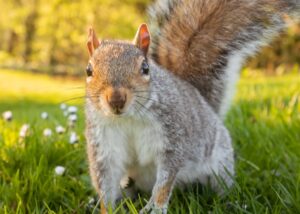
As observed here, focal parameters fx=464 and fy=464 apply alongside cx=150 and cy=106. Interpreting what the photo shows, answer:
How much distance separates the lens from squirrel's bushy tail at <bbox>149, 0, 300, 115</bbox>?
5.97 ft

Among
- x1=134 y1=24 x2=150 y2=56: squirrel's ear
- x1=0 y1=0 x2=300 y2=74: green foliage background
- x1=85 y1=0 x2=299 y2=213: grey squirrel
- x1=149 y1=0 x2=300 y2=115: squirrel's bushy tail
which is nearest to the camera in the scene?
x1=85 y1=0 x2=299 y2=213: grey squirrel

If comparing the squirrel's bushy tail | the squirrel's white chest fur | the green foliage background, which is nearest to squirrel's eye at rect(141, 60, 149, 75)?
the squirrel's white chest fur

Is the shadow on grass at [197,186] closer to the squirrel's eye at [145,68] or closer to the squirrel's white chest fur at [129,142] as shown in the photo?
the squirrel's white chest fur at [129,142]

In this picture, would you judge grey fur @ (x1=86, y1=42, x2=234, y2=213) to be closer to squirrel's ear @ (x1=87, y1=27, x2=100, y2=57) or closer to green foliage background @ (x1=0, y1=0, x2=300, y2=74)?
squirrel's ear @ (x1=87, y1=27, x2=100, y2=57)

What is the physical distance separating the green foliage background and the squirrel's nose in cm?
776

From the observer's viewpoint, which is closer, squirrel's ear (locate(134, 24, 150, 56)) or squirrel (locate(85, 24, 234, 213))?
squirrel (locate(85, 24, 234, 213))

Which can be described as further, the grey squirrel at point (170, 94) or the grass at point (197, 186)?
the grass at point (197, 186)

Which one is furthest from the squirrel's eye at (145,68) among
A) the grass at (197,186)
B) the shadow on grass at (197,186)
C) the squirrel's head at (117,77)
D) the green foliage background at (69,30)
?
the green foliage background at (69,30)

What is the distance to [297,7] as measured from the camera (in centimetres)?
178

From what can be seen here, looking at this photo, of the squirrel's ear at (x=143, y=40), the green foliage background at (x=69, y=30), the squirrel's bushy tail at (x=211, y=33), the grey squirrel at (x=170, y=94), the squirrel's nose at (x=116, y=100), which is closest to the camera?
the squirrel's nose at (x=116, y=100)

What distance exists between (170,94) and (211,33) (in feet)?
1.57

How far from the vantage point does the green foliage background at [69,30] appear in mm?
9836

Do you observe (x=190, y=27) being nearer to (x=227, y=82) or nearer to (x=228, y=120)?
(x=227, y=82)

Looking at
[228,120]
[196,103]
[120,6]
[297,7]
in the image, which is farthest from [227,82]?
[120,6]
